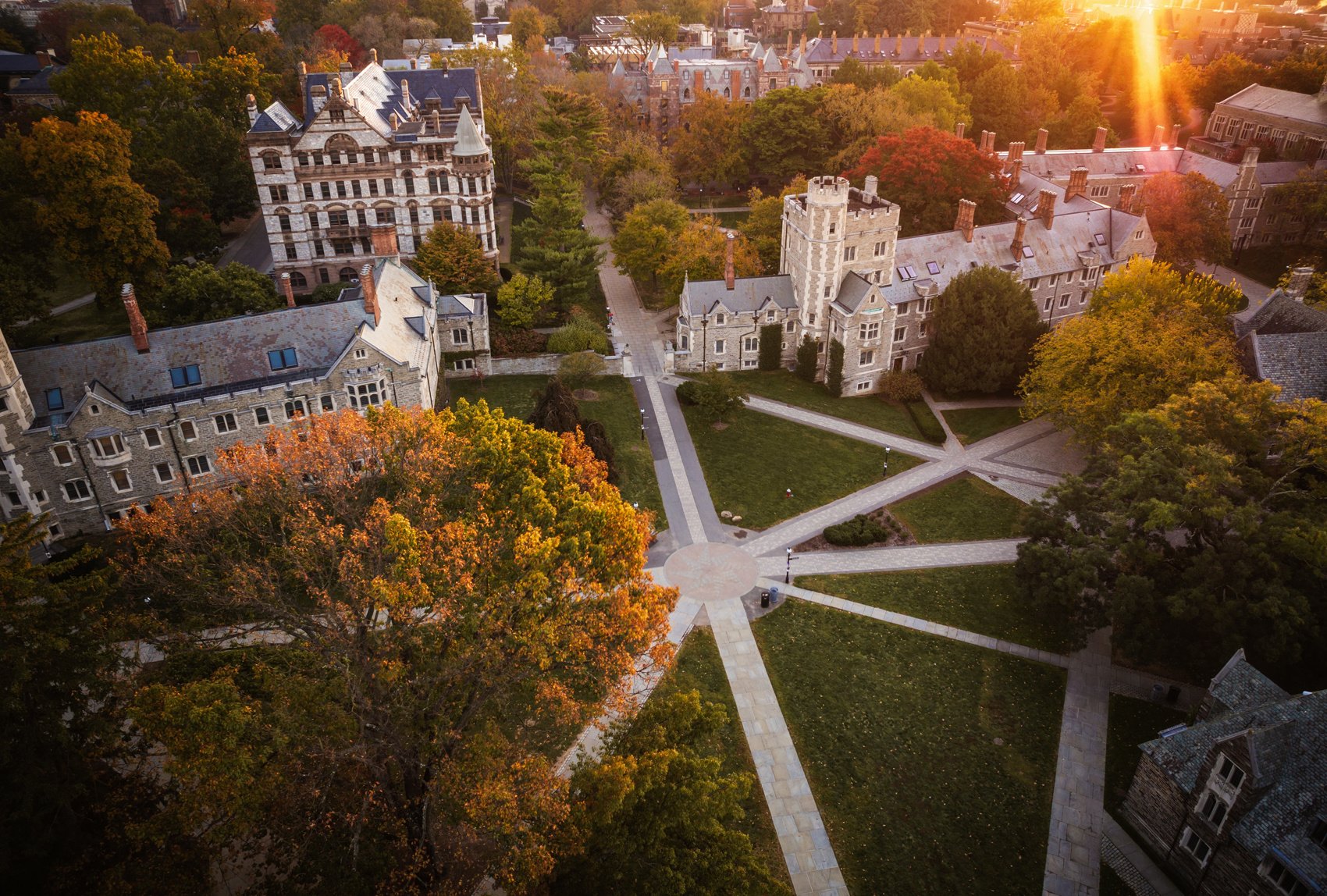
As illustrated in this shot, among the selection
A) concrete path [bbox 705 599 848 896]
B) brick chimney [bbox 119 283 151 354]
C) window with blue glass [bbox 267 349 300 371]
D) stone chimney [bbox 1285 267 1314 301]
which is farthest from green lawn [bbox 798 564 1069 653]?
brick chimney [bbox 119 283 151 354]

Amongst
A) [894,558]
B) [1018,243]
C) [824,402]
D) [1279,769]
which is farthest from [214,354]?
[1018,243]

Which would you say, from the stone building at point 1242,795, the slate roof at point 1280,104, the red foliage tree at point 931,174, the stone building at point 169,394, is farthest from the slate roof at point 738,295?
the slate roof at point 1280,104

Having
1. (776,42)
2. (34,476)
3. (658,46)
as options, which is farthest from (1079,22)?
(34,476)

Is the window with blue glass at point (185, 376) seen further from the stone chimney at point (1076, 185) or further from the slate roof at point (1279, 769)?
the stone chimney at point (1076, 185)

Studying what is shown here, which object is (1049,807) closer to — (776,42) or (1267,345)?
(1267,345)

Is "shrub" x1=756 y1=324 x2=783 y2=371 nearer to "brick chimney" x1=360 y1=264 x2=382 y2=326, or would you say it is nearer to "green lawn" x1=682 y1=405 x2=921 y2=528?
"green lawn" x1=682 y1=405 x2=921 y2=528
